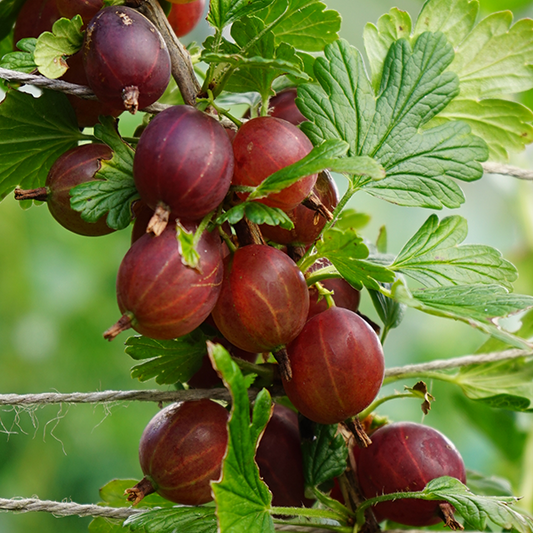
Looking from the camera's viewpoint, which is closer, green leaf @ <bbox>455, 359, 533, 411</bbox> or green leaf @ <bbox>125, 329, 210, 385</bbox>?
green leaf @ <bbox>125, 329, 210, 385</bbox>

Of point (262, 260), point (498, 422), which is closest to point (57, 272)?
point (498, 422)

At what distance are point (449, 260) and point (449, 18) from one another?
0.24 metres

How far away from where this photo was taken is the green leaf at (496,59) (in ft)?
1.79

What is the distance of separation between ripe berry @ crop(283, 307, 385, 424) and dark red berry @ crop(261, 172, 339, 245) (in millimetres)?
73

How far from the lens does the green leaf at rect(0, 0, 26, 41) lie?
1.68 ft

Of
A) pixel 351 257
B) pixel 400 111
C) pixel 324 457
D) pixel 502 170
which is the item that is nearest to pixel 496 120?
pixel 502 170

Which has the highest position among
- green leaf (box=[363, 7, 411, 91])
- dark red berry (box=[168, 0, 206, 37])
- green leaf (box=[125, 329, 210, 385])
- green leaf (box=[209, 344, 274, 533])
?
green leaf (box=[363, 7, 411, 91])

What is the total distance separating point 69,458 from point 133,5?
1.33 meters

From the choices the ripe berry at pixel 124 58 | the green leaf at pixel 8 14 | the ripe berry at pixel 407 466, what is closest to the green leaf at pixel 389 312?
the ripe berry at pixel 407 466

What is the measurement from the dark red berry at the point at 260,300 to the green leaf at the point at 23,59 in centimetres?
21

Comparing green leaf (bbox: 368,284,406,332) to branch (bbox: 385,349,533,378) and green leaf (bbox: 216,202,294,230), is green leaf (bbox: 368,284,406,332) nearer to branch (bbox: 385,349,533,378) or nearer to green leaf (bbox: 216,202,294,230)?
branch (bbox: 385,349,533,378)

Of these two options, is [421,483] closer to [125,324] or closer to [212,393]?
[212,393]

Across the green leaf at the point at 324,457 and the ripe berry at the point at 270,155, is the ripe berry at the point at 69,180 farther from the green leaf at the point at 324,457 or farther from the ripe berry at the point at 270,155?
the green leaf at the point at 324,457

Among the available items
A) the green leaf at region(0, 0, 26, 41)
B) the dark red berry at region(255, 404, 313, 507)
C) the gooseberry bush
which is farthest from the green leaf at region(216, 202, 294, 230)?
the green leaf at region(0, 0, 26, 41)
